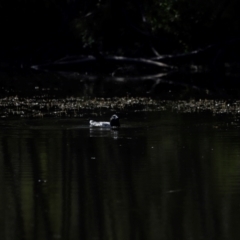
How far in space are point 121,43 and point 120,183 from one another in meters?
35.5

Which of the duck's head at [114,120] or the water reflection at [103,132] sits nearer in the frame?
the water reflection at [103,132]

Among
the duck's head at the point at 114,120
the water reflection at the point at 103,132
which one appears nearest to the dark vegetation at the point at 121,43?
the duck's head at the point at 114,120

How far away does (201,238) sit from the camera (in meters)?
7.79

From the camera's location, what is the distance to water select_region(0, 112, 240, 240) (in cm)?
822

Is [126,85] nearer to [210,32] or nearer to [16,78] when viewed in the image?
[16,78]

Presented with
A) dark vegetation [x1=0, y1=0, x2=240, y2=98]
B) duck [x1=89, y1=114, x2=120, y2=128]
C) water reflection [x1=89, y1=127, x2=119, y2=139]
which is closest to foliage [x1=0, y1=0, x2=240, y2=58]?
dark vegetation [x1=0, y1=0, x2=240, y2=98]

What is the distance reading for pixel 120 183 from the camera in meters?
10.3

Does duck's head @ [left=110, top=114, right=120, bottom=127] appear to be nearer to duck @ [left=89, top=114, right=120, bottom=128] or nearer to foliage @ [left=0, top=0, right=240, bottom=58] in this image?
duck @ [left=89, top=114, right=120, bottom=128]

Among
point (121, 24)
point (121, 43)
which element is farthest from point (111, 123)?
point (121, 43)

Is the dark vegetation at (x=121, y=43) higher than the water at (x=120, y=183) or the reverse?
higher

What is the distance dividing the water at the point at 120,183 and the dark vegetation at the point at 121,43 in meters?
15.9

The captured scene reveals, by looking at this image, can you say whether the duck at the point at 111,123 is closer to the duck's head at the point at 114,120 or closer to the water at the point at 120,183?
the duck's head at the point at 114,120

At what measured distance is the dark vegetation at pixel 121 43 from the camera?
36281mm

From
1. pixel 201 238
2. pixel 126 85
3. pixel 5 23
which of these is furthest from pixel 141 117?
pixel 5 23
